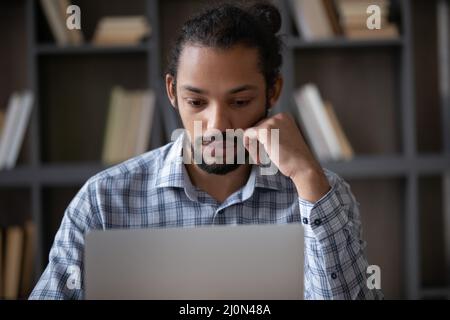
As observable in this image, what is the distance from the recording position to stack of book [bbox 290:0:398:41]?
5.50 feet

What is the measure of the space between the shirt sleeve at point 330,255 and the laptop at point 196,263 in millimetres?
126

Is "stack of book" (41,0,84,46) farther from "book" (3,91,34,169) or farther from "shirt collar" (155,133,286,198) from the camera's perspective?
"shirt collar" (155,133,286,198)

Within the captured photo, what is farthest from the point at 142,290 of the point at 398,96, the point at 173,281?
the point at 398,96

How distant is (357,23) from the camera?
1643mm

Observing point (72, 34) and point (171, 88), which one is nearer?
point (171, 88)

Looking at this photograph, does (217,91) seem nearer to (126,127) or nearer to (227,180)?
(227,180)

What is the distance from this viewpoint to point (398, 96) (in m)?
1.81

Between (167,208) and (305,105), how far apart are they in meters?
0.91

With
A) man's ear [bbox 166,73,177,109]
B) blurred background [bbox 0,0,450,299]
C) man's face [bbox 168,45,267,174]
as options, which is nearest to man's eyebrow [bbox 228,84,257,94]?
man's face [bbox 168,45,267,174]

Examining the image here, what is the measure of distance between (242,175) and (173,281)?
0.37 meters

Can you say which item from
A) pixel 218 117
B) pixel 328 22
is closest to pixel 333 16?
pixel 328 22

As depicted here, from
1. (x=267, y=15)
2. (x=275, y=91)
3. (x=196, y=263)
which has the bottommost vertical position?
(x=196, y=263)

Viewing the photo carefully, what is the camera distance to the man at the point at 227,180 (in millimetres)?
771

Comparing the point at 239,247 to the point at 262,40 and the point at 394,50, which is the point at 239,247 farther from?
the point at 394,50
